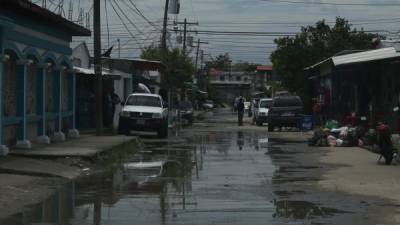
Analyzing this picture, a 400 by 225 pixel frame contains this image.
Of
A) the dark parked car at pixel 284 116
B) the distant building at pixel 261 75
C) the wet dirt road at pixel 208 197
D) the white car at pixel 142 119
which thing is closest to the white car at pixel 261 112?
the dark parked car at pixel 284 116

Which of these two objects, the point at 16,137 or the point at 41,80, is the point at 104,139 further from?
the point at 16,137

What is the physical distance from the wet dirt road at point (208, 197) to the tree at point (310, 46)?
107 feet

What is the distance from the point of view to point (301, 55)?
52.3 meters

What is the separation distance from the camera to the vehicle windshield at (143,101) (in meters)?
31.4

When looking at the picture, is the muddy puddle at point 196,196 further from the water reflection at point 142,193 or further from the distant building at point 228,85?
the distant building at point 228,85

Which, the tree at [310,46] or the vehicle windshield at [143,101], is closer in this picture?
the vehicle windshield at [143,101]

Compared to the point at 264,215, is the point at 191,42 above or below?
above

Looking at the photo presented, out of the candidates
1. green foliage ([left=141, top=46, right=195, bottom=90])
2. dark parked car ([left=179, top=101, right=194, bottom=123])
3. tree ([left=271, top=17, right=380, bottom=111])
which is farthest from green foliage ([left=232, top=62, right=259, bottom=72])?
dark parked car ([left=179, top=101, right=194, bottom=123])

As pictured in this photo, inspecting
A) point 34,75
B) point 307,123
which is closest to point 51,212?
point 34,75

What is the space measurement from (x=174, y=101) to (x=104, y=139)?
108 feet

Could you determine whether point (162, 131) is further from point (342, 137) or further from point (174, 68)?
point (174, 68)

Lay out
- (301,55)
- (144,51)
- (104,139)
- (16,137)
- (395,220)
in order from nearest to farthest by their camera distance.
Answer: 1. (395,220)
2. (16,137)
3. (104,139)
4. (301,55)
5. (144,51)

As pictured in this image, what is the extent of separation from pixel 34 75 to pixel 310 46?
33.9 m

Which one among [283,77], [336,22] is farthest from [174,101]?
[336,22]
